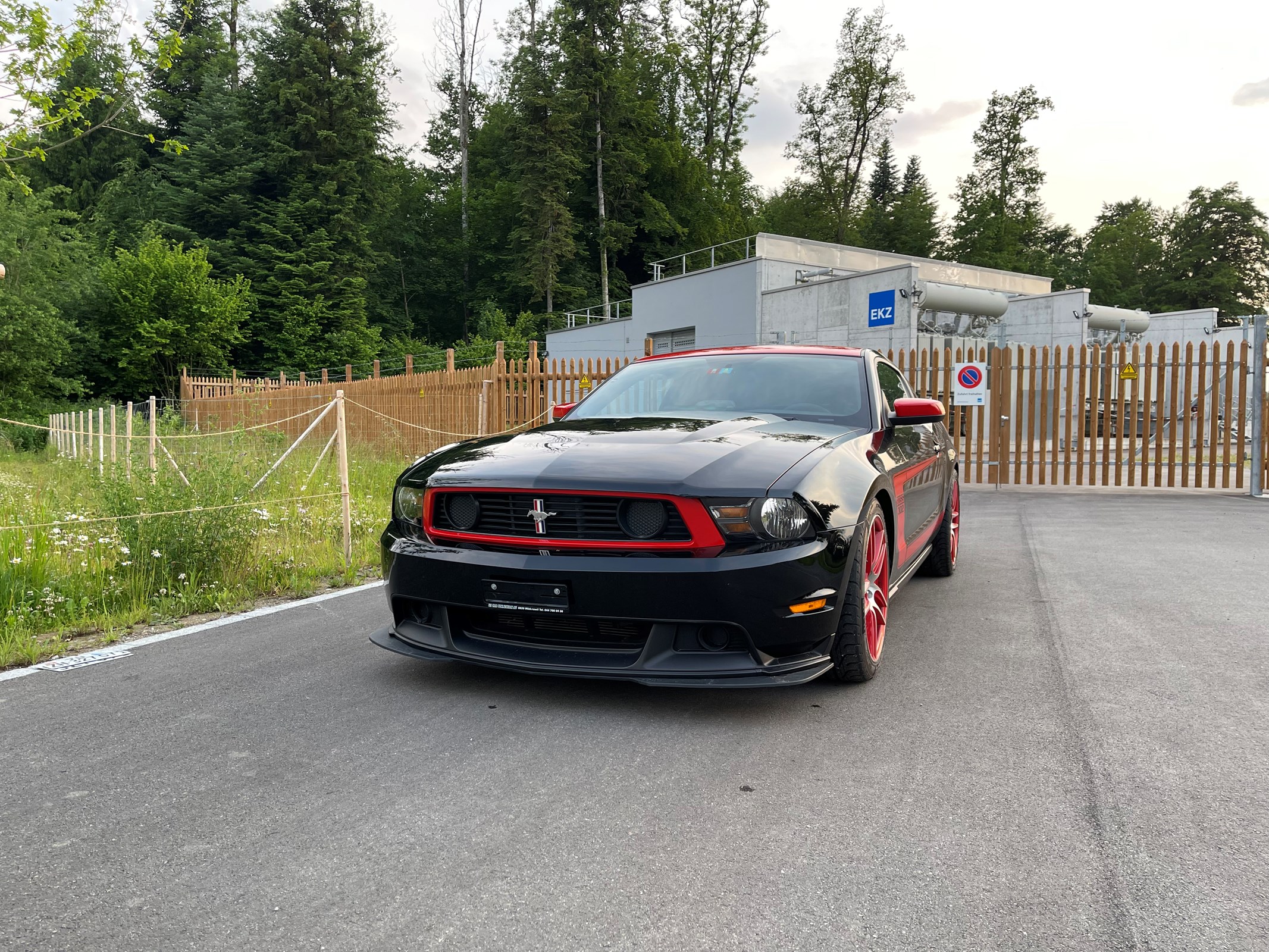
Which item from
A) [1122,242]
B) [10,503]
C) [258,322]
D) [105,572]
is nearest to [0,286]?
[258,322]

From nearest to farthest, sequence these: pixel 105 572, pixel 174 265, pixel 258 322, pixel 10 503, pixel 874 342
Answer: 1. pixel 105 572
2. pixel 10 503
3. pixel 874 342
4. pixel 174 265
5. pixel 258 322

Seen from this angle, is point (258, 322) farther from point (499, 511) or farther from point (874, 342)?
point (499, 511)

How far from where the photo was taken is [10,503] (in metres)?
6.88

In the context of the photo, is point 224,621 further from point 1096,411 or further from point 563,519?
point 1096,411

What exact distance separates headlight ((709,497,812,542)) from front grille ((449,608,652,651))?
45 centimetres

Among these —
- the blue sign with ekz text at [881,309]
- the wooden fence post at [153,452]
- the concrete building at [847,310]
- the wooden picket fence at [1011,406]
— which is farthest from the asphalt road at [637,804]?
the concrete building at [847,310]

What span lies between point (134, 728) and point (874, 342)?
19716mm

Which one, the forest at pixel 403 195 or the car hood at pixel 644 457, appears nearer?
the car hood at pixel 644 457

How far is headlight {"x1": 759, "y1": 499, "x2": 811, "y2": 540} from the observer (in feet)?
10.1

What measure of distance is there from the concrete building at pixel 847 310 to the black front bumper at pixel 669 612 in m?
17.0

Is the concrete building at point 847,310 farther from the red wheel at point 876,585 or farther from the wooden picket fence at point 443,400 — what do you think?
the red wheel at point 876,585

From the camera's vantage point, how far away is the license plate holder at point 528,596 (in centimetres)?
310

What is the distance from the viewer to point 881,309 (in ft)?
66.7

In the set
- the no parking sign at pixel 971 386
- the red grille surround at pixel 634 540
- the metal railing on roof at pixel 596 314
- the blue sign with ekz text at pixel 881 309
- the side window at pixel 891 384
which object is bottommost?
the red grille surround at pixel 634 540
